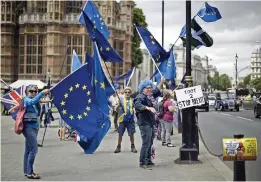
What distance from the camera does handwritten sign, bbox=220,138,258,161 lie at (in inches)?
256

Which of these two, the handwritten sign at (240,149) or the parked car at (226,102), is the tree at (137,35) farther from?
the handwritten sign at (240,149)

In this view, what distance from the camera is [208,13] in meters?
11.9

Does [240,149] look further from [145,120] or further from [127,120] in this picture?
[127,120]

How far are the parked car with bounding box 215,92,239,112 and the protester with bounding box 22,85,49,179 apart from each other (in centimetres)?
3365

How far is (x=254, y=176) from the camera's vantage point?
8.62 meters

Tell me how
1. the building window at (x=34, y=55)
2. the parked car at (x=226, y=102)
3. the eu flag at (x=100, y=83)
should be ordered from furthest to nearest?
the building window at (x=34, y=55), the parked car at (x=226, y=102), the eu flag at (x=100, y=83)

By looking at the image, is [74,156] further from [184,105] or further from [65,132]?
[65,132]

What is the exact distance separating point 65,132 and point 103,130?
536 cm

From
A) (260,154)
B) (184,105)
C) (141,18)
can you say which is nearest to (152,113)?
(184,105)

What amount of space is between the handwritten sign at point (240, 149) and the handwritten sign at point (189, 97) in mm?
3391

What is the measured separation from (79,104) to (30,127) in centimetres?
188

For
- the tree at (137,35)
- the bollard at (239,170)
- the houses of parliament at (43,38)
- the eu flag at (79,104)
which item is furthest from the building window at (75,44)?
the bollard at (239,170)

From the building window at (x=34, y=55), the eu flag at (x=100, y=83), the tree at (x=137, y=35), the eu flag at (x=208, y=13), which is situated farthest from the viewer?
the tree at (x=137, y=35)

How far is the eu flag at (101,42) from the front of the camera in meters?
11.2
